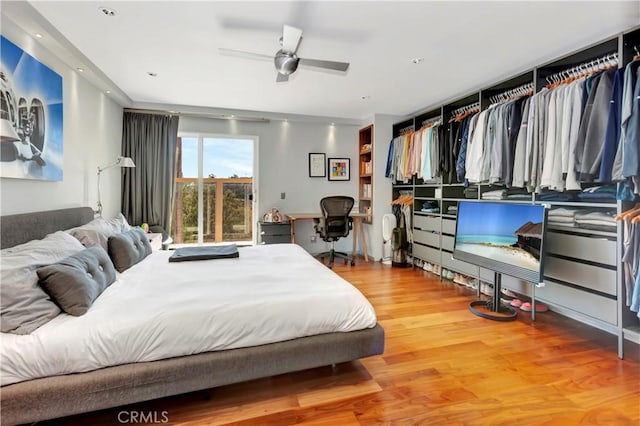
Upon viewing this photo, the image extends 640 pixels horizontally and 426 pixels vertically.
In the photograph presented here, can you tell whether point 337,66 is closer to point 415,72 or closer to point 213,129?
point 415,72

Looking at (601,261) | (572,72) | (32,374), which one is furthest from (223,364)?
(572,72)

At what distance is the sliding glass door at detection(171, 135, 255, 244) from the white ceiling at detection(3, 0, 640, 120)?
1223mm

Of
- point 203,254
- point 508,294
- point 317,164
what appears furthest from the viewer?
point 317,164

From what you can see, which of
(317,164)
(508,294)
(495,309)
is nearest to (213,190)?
(317,164)

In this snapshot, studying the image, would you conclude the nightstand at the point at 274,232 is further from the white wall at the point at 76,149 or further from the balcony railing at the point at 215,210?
the white wall at the point at 76,149

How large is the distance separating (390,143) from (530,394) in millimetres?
3957

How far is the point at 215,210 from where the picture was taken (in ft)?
16.3

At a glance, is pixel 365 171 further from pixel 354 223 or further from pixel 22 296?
pixel 22 296

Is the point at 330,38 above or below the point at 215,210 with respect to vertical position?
above

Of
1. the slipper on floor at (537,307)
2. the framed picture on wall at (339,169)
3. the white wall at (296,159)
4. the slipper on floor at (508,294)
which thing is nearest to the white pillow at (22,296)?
the white wall at (296,159)

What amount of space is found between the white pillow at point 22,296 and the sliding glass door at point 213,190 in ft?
10.4

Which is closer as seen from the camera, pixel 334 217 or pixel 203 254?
pixel 203 254

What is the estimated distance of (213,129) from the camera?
486cm

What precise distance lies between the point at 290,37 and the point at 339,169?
134 inches
